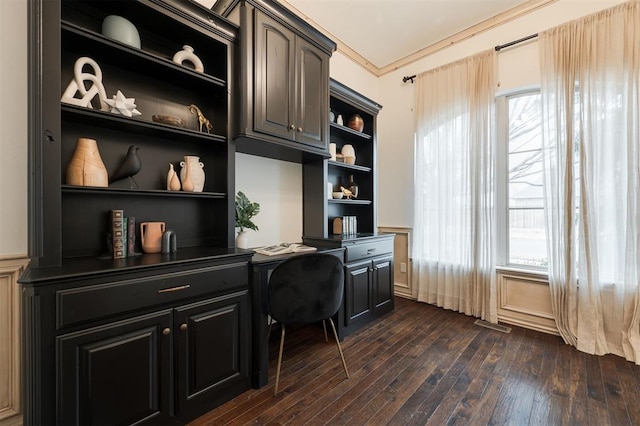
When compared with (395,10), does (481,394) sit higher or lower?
lower

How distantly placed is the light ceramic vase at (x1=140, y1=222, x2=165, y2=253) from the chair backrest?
76 centimetres

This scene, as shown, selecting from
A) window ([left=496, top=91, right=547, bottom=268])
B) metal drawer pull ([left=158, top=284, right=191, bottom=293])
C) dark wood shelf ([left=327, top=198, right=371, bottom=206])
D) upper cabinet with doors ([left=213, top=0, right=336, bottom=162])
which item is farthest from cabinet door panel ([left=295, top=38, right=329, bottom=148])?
window ([left=496, top=91, right=547, bottom=268])

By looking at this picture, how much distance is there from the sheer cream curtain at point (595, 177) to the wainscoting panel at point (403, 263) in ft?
4.62

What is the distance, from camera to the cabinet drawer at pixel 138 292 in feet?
3.62

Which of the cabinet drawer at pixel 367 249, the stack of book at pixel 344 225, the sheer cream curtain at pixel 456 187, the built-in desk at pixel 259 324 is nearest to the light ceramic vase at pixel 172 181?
the built-in desk at pixel 259 324

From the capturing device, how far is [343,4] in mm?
2656

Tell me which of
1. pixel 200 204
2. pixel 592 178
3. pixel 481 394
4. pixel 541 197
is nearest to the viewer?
pixel 481 394

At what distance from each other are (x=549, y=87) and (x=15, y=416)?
14.5 feet

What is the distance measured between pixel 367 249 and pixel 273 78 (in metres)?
1.75

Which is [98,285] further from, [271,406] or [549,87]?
[549,87]

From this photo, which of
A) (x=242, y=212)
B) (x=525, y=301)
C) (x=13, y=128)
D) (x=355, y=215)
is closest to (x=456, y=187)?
(x=355, y=215)

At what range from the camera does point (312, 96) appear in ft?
7.47

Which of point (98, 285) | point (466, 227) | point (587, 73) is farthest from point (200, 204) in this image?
point (587, 73)

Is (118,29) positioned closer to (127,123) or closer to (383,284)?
(127,123)
